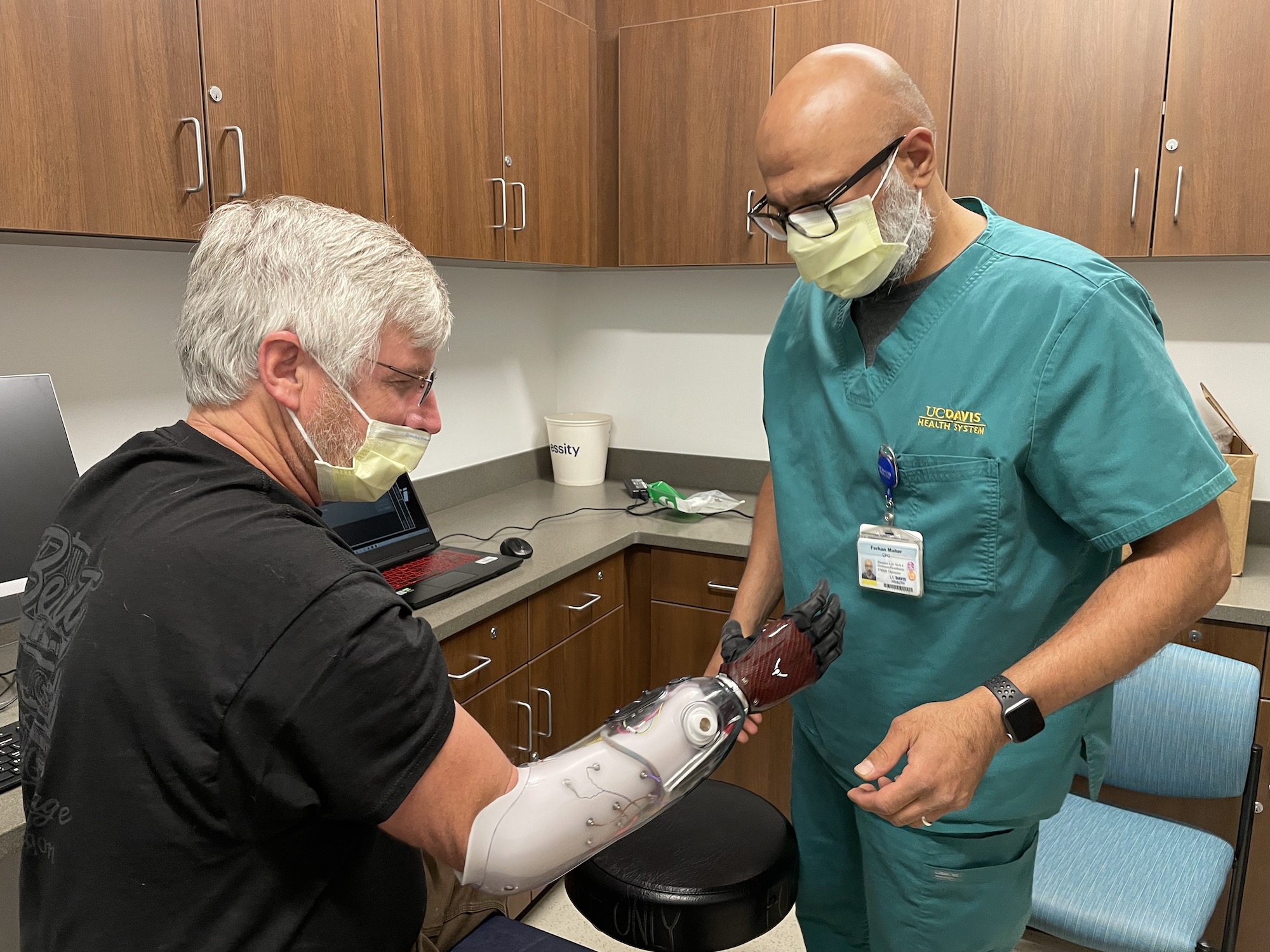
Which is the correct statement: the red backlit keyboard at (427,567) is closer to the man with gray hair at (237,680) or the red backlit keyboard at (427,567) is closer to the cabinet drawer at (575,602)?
the cabinet drawer at (575,602)

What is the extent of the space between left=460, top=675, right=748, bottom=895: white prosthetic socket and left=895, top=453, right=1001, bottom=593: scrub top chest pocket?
1.20 ft

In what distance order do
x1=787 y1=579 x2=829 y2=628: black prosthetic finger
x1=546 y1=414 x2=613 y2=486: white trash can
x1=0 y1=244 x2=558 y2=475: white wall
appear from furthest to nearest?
x1=546 y1=414 x2=613 y2=486: white trash can < x1=0 y1=244 x2=558 y2=475: white wall < x1=787 y1=579 x2=829 y2=628: black prosthetic finger

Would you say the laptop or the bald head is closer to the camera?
the bald head

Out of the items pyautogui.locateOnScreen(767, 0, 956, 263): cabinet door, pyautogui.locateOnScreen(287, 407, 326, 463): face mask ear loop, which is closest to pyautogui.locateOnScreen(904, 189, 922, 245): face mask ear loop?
pyautogui.locateOnScreen(287, 407, 326, 463): face mask ear loop

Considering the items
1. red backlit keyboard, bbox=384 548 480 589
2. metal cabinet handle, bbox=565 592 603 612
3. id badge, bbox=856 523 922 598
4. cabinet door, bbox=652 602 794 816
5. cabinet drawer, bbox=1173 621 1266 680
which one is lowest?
cabinet door, bbox=652 602 794 816

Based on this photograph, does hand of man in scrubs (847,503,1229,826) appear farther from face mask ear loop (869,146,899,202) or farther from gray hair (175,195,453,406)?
gray hair (175,195,453,406)

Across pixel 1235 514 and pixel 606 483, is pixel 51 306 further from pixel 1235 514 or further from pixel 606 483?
pixel 1235 514

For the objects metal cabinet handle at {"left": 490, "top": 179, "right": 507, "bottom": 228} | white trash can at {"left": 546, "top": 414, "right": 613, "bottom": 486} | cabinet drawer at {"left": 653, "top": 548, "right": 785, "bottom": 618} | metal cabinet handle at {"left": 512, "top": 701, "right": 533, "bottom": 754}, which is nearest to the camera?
metal cabinet handle at {"left": 512, "top": 701, "right": 533, "bottom": 754}

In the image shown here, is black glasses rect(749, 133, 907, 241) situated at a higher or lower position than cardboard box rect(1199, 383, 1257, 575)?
higher

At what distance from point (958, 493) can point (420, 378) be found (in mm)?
710

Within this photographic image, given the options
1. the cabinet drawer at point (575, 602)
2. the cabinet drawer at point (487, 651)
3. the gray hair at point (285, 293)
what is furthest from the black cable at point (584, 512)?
the gray hair at point (285, 293)

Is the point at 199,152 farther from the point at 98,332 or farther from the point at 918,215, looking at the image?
the point at 918,215

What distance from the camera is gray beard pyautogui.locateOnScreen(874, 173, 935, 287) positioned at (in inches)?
48.1

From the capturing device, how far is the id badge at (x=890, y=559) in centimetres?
125
